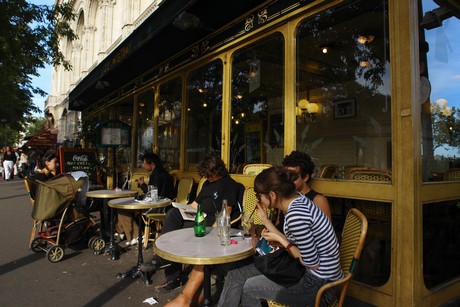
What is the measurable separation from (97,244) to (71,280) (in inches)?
40.7

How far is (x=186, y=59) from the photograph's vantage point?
5.77 metres

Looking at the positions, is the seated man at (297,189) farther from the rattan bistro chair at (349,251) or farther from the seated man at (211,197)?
the seated man at (211,197)

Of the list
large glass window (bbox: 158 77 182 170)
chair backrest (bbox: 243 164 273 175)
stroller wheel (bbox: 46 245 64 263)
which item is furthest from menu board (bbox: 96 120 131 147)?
chair backrest (bbox: 243 164 273 175)

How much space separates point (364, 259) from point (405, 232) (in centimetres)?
63

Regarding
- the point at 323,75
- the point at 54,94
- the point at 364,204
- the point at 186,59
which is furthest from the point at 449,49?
the point at 54,94

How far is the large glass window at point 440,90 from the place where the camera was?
2.78 meters

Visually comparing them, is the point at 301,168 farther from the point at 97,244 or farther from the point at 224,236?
the point at 97,244

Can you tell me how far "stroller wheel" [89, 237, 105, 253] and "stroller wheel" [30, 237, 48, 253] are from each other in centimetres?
67

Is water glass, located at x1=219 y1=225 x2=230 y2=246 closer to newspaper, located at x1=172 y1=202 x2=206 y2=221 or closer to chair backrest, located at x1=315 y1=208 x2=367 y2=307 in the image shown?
chair backrest, located at x1=315 y1=208 x2=367 y2=307

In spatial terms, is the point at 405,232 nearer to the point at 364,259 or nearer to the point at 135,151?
the point at 364,259

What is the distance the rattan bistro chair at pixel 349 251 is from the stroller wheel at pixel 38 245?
402 cm

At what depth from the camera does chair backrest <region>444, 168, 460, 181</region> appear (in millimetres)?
2954

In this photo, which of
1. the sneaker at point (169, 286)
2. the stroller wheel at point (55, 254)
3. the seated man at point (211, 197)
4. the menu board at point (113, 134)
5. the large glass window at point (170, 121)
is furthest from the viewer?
the menu board at point (113, 134)

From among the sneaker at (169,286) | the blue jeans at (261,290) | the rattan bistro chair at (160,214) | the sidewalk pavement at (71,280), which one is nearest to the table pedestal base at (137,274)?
the sidewalk pavement at (71,280)
